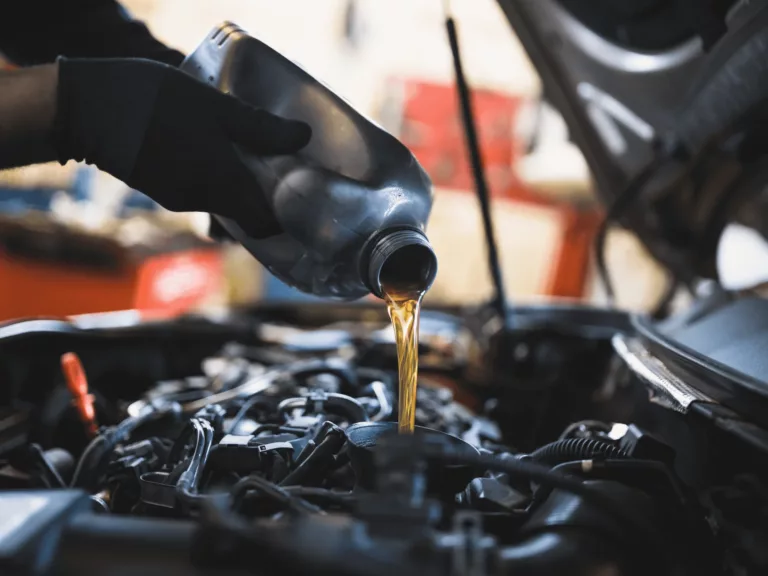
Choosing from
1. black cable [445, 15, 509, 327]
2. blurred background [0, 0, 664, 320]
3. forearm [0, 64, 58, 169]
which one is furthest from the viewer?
blurred background [0, 0, 664, 320]

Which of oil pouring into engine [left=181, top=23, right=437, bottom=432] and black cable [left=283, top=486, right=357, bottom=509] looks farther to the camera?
oil pouring into engine [left=181, top=23, right=437, bottom=432]

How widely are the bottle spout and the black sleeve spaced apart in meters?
0.52

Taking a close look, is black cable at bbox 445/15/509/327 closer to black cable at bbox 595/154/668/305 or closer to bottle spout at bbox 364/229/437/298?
black cable at bbox 595/154/668/305

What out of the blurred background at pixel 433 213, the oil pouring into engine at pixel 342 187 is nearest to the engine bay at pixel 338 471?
the oil pouring into engine at pixel 342 187

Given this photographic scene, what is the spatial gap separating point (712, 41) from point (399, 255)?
638 millimetres

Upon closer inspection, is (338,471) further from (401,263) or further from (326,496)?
(401,263)

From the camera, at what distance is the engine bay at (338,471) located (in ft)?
1.63

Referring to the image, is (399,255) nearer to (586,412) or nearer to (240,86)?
(240,86)

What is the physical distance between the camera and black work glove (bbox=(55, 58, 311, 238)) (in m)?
0.77

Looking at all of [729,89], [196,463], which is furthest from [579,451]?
[729,89]

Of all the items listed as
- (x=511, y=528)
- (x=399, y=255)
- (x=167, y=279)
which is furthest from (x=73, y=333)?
(x=167, y=279)

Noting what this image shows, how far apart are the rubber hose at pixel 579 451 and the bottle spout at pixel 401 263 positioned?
272mm

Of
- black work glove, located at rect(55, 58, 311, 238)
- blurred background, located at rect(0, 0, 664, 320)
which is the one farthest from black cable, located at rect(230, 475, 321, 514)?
blurred background, located at rect(0, 0, 664, 320)

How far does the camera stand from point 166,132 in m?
0.81
